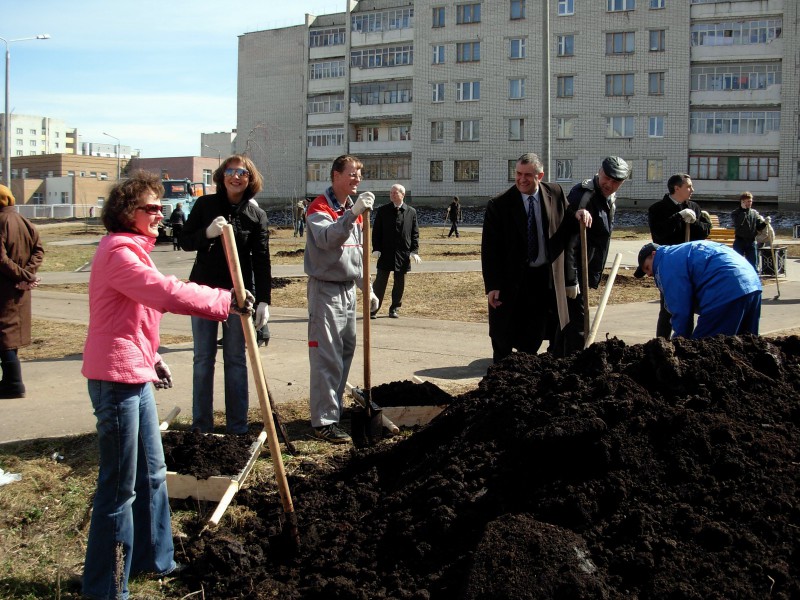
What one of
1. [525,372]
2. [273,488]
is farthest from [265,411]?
[525,372]

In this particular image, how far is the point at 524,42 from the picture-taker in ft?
181

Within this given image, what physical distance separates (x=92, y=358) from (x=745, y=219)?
44.5ft

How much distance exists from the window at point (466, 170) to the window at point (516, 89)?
485cm

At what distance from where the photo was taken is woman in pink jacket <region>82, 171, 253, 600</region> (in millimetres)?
3500

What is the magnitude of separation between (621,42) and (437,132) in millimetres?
13413

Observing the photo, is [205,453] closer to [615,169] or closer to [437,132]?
[615,169]

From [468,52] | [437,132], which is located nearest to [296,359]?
[437,132]

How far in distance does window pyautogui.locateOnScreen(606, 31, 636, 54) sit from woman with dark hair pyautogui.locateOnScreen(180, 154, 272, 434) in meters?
50.6

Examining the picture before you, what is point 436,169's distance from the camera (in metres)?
58.0

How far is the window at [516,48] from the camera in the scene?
5503cm

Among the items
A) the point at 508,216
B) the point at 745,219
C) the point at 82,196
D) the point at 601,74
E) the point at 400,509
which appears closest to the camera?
the point at 400,509

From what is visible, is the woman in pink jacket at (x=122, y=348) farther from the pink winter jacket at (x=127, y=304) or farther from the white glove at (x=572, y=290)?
the white glove at (x=572, y=290)

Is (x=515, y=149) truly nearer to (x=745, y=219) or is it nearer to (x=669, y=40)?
(x=669, y=40)

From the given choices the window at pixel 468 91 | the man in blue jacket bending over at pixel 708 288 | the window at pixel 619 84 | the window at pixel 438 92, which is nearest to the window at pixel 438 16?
the window at pixel 438 92
